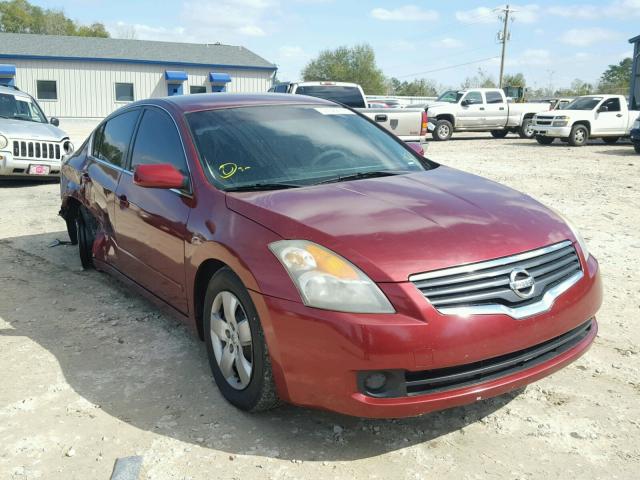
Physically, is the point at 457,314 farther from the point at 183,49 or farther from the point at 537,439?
the point at 183,49

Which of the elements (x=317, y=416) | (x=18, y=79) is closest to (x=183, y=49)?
(x=18, y=79)

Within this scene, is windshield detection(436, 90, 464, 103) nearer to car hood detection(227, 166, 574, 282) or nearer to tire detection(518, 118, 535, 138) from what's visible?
tire detection(518, 118, 535, 138)

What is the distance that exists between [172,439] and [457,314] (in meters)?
1.47

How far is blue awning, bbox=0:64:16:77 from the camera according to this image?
31.6 m

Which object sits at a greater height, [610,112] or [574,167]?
[610,112]

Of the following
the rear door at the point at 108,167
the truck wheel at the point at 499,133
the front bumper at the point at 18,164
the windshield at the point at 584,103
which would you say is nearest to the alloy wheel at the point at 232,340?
the rear door at the point at 108,167

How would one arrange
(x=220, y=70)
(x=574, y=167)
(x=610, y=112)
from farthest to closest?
(x=220, y=70)
(x=610, y=112)
(x=574, y=167)

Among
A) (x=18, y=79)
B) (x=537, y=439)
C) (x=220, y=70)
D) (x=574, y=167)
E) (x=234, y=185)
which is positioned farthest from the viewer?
(x=220, y=70)

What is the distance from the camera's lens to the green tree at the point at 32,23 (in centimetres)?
6912

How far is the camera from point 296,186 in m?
3.34

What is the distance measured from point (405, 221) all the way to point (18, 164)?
370 inches

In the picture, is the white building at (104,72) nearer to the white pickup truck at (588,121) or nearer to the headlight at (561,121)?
the white pickup truck at (588,121)

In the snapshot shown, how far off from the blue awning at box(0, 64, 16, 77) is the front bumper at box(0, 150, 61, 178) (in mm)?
25008

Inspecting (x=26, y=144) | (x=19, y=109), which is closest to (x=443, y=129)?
(x=19, y=109)
